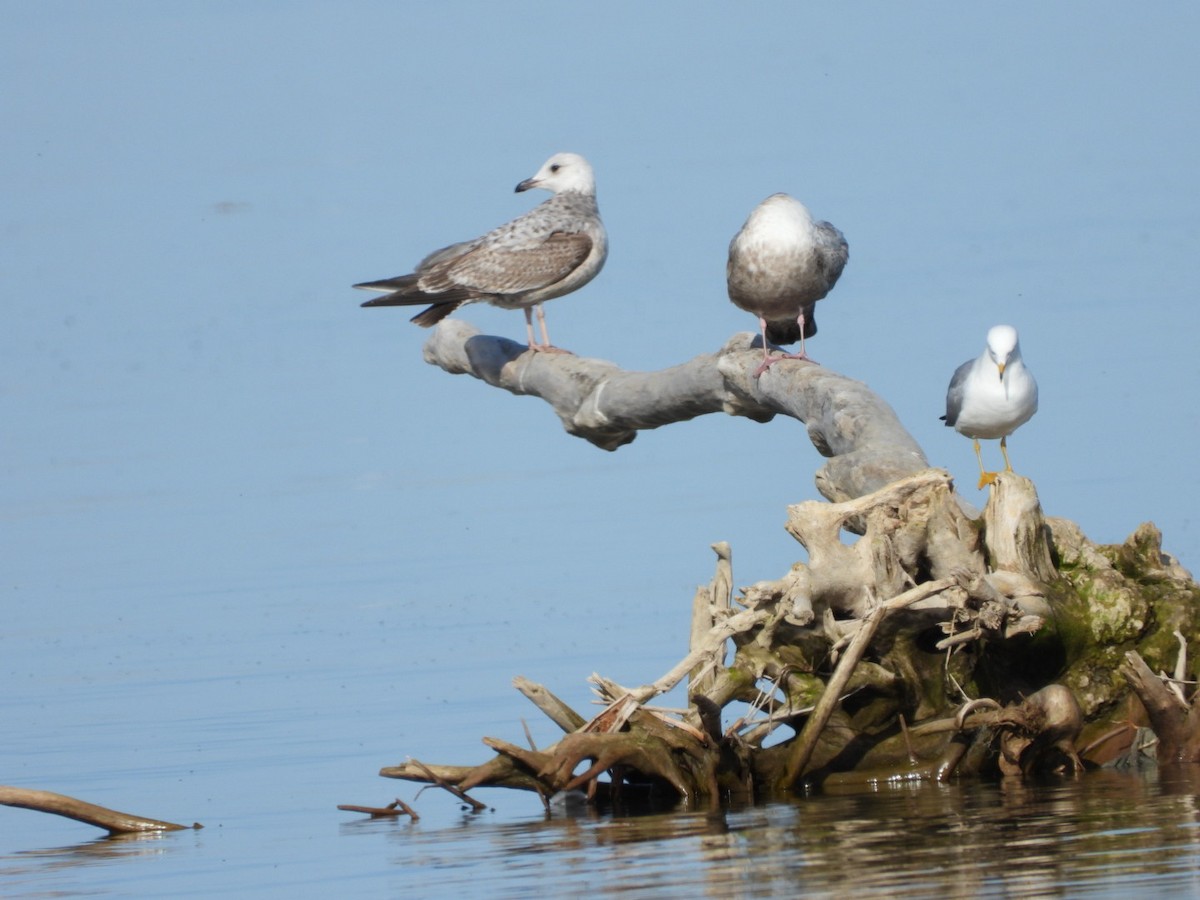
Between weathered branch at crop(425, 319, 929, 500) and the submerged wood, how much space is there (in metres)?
3.65

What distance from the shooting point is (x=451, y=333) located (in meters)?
15.2

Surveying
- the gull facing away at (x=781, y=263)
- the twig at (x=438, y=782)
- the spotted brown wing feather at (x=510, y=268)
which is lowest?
the twig at (x=438, y=782)

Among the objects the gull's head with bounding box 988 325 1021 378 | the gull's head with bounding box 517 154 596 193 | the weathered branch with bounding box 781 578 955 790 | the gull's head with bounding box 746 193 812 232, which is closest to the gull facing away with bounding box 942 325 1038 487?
the gull's head with bounding box 988 325 1021 378

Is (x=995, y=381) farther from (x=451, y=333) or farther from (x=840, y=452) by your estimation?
(x=451, y=333)

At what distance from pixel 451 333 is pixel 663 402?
3297 millimetres

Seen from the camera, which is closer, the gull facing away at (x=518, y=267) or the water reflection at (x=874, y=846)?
the water reflection at (x=874, y=846)

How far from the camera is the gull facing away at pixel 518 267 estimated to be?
14.3 meters

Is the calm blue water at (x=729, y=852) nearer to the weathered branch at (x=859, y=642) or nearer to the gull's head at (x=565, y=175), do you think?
the weathered branch at (x=859, y=642)

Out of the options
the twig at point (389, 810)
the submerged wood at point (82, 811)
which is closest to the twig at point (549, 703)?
the twig at point (389, 810)

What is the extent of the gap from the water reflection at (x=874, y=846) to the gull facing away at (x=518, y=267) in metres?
5.39

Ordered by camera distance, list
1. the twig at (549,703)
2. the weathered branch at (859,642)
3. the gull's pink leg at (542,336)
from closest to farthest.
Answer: the weathered branch at (859,642) < the twig at (549,703) < the gull's pink leg at (542,336)

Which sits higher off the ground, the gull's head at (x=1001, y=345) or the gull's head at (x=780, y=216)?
the gull's head at (x=780, y=216)

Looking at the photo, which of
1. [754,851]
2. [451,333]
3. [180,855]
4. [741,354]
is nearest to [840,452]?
[741,354]

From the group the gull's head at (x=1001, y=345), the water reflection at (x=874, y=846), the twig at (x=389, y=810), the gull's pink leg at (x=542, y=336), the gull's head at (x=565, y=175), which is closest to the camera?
the water reflection at (x=874, y=846)
